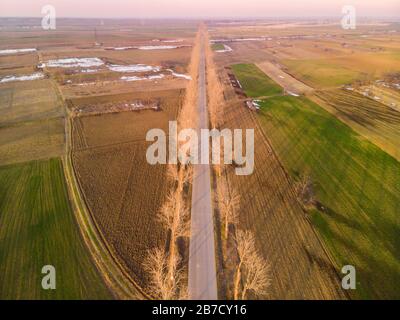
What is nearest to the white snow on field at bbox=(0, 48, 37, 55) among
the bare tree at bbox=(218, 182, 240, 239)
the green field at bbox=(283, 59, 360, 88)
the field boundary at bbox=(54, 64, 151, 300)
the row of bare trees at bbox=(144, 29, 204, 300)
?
the field boundary at bbox=(54, 64, 151, 300)

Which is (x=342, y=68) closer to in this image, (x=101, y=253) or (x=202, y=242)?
(x=202, y=242)

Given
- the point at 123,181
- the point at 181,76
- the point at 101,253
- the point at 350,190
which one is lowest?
the point at 101,253

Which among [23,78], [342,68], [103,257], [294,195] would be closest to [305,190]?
[294,195]

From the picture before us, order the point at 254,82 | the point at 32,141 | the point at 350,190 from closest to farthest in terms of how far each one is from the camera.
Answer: the point at 350,190 < the point at 32,141 < the point at 254,82

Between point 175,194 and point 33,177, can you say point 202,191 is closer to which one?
point 175,194

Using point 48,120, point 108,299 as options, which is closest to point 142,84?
point 48,120

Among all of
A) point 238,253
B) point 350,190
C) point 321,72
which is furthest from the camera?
point 321,72

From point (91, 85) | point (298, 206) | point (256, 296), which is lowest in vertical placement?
point (256, 296)
